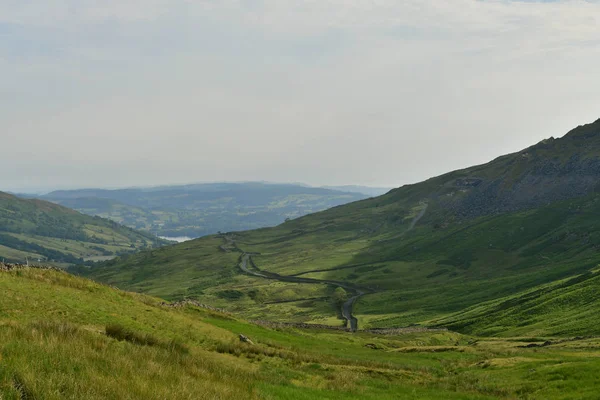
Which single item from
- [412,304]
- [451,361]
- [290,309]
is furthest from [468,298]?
[451,361]

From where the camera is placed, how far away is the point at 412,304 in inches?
5979

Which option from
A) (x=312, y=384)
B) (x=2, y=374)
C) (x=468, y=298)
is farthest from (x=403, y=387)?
(x=468, y=298)

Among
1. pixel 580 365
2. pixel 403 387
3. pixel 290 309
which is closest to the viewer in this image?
pixel 403 387

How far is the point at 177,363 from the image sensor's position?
664 inches

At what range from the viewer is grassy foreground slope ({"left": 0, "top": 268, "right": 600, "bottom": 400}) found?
1228cm

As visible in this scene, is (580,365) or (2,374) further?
(580,365)

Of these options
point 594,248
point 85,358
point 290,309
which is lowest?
point 290,309

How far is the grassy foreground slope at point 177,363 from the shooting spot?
1228cm

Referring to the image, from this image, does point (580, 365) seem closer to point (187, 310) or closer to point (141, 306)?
point (141, 306)

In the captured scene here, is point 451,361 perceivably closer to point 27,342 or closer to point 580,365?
point 580,365

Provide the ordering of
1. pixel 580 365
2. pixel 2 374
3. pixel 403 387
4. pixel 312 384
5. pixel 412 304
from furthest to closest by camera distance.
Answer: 1. pixel 412 304
2. pixel 580 365
3. pixel 403 387
4. pixel 312 384
5. pixel 2 374

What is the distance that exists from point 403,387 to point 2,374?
2148cm

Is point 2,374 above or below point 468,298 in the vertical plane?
above

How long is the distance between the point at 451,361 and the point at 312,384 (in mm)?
29447
